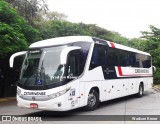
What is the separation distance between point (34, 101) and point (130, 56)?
27.3 feet

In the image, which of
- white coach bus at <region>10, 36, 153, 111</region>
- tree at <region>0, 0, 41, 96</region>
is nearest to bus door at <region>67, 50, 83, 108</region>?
white coach bus at <region>10, 36, 153, 111</region>

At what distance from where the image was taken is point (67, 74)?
1066 cm

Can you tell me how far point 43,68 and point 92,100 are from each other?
115 inches

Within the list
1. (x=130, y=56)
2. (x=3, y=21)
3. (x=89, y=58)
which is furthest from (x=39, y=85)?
(x=130, y=56)

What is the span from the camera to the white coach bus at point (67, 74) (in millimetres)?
10367

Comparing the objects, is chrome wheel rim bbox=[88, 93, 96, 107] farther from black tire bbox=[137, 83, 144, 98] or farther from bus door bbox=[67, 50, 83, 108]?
black tire bbox=[137, 83, 144, 98]

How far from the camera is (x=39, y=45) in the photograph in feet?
38.4

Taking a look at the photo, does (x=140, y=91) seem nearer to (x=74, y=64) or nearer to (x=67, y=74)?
(x=74, y=64)

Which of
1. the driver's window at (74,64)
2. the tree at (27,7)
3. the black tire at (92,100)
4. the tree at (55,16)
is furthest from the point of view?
the tree at (55,16)

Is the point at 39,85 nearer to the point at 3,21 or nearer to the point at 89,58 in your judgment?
the point at 89,58

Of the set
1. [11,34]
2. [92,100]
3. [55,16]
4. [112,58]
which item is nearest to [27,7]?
[11,34]

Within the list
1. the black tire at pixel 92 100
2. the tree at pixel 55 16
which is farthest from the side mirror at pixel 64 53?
the tree at pixel 55 16

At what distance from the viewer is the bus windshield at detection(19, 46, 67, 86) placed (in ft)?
34.5

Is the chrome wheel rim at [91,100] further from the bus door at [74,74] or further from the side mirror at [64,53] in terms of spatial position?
the side mirror at [64,53]
